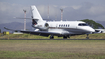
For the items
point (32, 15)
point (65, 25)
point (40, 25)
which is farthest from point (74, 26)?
point (32, 15)

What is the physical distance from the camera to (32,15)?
Result: 70.4m

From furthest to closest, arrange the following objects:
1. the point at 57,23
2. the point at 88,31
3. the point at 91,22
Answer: the point at 91,22 < the point at 57,23 < the point at 88,31

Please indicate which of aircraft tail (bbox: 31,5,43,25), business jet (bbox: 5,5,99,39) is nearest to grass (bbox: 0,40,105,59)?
business jet (bbox: 5,5,99,39)

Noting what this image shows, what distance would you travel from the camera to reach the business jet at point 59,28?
57250mm

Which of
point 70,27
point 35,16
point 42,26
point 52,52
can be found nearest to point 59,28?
point 70,27

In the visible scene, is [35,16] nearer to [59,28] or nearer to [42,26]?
[42,26]

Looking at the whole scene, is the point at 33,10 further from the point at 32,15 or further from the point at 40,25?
the point at 40,25

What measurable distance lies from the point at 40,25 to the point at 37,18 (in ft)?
9.65

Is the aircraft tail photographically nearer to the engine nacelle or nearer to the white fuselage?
the engine nacelle

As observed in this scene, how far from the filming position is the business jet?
57250 mm

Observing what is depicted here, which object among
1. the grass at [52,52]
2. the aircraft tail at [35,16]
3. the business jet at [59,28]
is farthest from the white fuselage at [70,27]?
the grass at [52,52]

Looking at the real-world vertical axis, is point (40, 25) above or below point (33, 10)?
below

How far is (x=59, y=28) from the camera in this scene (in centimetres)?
6100

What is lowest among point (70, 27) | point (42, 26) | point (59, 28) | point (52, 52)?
point (52, 52)
